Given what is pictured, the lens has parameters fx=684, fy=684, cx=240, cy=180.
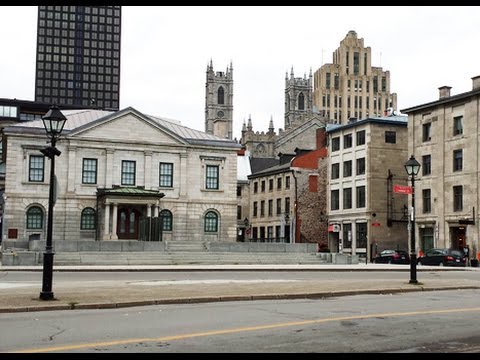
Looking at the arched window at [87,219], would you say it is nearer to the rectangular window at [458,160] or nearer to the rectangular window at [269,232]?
the rectangular window at [269,232]

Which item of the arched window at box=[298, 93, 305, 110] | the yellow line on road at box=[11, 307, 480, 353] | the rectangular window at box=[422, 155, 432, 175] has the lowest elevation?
the yellow line on road at box=[11, 307, 480, 353]

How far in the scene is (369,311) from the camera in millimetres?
15055

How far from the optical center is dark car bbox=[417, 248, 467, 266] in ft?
160

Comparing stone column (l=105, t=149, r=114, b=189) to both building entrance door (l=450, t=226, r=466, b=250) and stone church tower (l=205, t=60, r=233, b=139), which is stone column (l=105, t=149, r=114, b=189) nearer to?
building entrance door (l=450, t=226, r=466, b=250)

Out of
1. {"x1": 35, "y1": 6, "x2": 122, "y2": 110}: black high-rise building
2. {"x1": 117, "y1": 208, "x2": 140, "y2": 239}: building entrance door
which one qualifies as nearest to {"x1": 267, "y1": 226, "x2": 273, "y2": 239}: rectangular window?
{"x1": 117, "y1": 208, "x2": 140, "y2": 239}: building entrance door

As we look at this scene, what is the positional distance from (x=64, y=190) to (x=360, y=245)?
2825 centimetres

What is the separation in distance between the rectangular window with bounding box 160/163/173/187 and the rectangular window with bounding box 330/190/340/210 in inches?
783

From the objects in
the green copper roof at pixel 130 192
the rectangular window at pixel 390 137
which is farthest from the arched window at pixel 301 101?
the green copper roof at pixel 130 192

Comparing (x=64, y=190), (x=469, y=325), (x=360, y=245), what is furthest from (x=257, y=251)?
(x=469, y=325)

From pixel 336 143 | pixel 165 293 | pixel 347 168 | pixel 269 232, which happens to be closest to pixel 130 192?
pixel 347 168

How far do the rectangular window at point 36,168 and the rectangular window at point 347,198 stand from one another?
29.8 metres

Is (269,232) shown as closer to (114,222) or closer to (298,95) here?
(114,222)

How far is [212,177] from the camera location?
59.6 m
